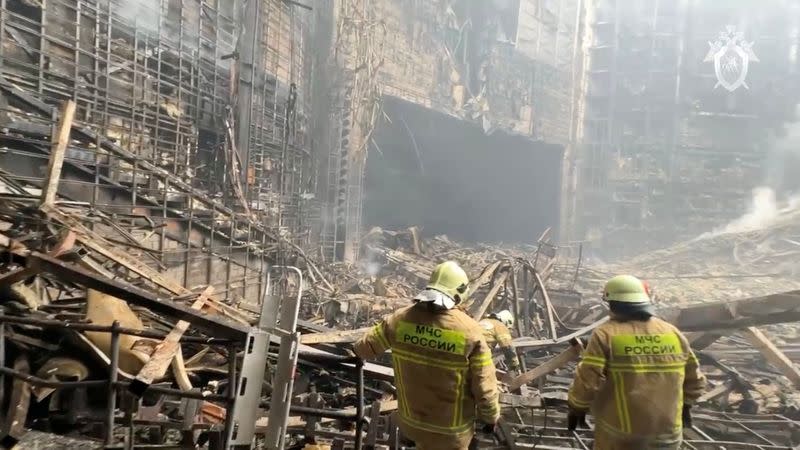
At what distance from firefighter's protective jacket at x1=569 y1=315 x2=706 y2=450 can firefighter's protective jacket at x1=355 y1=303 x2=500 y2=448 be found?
0.62m

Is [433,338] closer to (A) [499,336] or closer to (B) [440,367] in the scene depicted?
(B) [440,367]

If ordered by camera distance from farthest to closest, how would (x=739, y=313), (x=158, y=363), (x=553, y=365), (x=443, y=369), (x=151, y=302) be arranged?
(x=739, y=313), (x=553, y=365), (x=443, y=369), (x=151, y=302), (x=158, y=363)

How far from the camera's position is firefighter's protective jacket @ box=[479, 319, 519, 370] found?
13.9ft

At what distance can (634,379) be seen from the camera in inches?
110

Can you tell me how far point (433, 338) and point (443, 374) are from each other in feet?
0.67

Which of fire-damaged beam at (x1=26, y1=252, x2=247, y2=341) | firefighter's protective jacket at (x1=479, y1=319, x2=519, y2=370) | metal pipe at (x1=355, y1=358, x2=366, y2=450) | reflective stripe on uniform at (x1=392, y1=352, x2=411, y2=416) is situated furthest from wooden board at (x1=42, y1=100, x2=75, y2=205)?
firefighter's protective jacket at (x1=479, y1=319, x2=519, y2=370)

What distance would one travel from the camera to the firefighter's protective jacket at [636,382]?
9.21 feet

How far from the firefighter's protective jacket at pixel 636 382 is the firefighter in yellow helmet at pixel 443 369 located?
2.03 ft

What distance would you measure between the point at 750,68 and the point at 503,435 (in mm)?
33177

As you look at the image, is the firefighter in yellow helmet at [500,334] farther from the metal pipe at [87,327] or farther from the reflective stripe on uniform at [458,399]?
the metal pipe at [87,327]

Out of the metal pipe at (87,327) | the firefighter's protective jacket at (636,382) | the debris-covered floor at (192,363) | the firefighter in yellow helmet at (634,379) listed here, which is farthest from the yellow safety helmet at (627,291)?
the metal pipe at (87,327)

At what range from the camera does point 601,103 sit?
90.5 feet

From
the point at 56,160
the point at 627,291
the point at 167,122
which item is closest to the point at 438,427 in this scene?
the point at 627,291

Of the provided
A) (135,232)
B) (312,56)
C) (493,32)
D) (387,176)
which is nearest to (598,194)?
(493,32)
